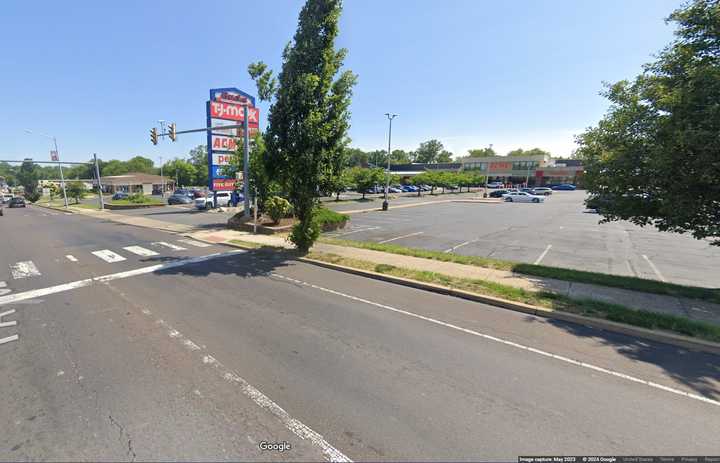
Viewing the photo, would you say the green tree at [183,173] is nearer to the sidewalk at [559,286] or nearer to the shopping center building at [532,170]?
the shopping center building at [532,170]

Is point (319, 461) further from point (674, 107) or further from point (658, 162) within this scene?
point (674, 107)

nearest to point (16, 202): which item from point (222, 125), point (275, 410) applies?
point (222, 125)

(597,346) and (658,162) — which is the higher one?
(658,162)

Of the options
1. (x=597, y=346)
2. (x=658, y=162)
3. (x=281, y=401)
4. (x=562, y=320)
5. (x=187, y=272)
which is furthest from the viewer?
(x=187, y=272)

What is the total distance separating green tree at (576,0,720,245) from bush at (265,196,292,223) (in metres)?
13.8

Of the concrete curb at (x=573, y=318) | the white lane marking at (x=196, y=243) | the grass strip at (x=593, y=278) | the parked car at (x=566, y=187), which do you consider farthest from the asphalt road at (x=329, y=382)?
the parked car at (x=566, y=187)

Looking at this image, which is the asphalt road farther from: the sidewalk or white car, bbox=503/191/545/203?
white car, bbox=503/191/545/203

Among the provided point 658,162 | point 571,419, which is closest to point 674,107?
point 658,162

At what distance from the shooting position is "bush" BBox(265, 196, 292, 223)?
1717 centimetres

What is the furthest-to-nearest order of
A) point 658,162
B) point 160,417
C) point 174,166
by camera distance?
point 174,166 < point 658,162 < point 160,417

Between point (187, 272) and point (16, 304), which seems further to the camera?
point (187, 272)

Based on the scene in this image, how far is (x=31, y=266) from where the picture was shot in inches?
372

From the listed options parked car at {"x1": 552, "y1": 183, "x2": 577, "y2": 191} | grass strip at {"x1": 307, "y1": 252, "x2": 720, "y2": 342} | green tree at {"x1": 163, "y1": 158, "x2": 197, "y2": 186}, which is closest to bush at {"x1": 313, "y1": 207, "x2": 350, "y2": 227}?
grass strip at {"x1": 307, "y1": 252, "x2": 720, "y2": 342}

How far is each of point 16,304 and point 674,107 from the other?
45.0 feet
